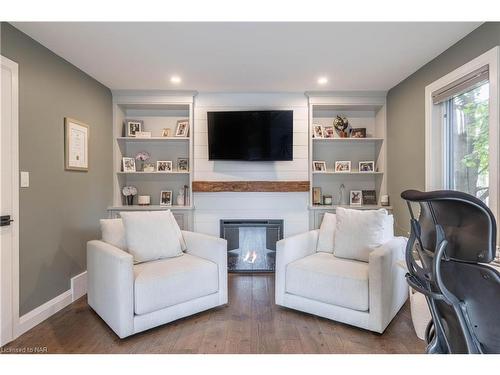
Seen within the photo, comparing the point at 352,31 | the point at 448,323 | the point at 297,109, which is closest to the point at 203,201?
the point at 297,109

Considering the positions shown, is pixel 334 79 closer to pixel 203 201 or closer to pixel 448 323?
pixel 203 201

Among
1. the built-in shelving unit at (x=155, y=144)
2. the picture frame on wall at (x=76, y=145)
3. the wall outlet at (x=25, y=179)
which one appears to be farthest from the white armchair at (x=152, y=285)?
the built-in shelving unit at (x=155, y=144)

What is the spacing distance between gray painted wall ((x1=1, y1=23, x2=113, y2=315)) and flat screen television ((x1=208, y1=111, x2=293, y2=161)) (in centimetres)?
145

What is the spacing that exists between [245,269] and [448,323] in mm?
2657

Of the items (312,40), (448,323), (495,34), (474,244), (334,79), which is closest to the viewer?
(474,244)

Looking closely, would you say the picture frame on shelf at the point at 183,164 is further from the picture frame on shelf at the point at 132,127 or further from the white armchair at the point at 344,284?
the white armchair at the point at 344,284

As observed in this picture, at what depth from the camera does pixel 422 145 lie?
2.75 metres

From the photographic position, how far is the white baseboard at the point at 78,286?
2629 mm

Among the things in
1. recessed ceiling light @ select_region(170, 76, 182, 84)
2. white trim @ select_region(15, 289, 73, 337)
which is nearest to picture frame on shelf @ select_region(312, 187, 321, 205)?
recessed ceiling light @ select_region(170, 76, 182, 84)

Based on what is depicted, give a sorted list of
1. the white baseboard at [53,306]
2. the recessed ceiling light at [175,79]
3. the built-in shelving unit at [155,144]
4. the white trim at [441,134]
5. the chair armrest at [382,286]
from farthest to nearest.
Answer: the built-in shelving unit at [155,144], the recessed ceiling light at [175,79], the white baseboard at [53,306], the chair armrest at [382,286], the white trim at [441,134]

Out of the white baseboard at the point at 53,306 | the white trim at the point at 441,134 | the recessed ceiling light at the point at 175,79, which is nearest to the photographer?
the white trim at the point at 441,134

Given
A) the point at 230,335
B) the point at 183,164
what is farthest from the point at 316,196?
the point at 230,335

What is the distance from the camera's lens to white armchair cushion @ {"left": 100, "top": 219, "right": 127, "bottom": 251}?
2355mm

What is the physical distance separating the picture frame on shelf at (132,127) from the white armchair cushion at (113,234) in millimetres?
1607
